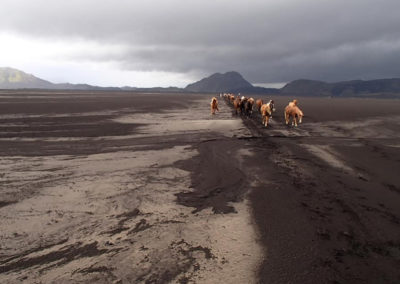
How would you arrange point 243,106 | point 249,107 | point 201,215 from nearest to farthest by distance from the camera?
point 201,215, point 249,107, point 243,106

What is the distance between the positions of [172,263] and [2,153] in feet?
32.1

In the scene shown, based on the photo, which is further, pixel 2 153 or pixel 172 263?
pixel 2 153

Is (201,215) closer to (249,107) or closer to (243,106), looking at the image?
(249,107)

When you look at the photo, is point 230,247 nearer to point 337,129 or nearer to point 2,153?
point 2,153

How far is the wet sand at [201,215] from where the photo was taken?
391 centimetres

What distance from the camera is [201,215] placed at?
5562 millimetres

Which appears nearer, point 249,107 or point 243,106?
point 249,107

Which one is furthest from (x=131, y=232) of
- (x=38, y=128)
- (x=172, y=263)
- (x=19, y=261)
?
(x=38, y=128)

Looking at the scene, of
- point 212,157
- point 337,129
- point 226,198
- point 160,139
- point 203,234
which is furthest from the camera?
point 337,129

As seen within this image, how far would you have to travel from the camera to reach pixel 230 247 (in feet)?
14.6

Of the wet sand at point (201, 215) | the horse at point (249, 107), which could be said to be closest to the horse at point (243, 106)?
the horse at point (249, 107)

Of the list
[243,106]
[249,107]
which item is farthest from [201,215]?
[243,106]

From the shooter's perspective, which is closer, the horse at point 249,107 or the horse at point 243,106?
the horse at point 249,107

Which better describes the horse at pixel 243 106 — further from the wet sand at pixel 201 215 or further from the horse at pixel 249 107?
the wet sand at pixel 201 215
